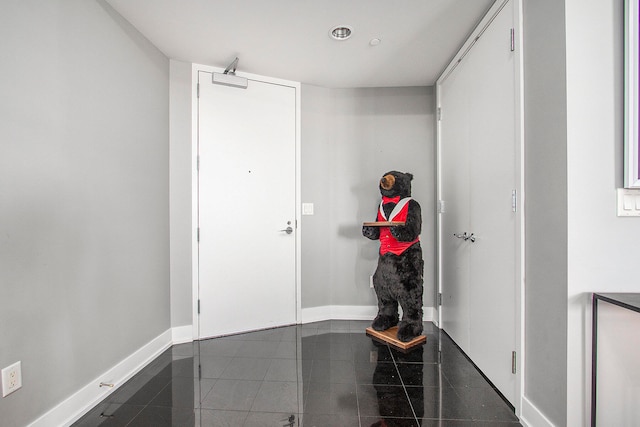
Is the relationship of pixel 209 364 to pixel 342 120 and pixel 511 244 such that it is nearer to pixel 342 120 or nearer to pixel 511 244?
pixel 511 244

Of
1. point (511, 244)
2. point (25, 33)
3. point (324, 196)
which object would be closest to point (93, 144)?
point (25, 33)

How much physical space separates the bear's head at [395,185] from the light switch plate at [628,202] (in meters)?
1.35

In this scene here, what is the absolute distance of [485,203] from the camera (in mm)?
1896

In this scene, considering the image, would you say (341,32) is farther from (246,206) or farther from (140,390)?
(140,390)

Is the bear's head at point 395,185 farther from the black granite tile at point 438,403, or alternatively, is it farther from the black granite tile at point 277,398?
the black granite tile at point 277,398

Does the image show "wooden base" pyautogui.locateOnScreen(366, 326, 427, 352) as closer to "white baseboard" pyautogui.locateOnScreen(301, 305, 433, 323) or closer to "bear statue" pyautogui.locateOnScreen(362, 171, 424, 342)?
"bear statue" pyautogui.locateOnScreen(362, 171, 424, 342)

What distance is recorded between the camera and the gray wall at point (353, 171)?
2.96m

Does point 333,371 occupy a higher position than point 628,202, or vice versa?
point 628,202

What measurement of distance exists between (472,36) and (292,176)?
Result: 1.72 metres

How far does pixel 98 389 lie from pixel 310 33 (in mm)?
2491

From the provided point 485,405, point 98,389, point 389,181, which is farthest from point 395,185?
point 98,389

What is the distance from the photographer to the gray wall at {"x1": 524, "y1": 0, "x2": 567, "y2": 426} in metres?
1.25

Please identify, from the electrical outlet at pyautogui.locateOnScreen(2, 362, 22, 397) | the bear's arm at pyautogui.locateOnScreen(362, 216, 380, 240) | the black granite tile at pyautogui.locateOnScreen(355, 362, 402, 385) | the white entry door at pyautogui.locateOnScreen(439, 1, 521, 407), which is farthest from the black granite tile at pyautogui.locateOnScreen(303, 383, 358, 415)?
the electrical outlet at pyautogui.locateOnScreen(2, 362, 22, 397)

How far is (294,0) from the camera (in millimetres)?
1767
